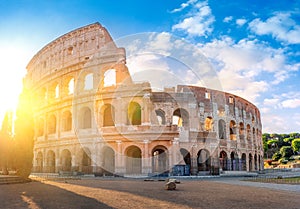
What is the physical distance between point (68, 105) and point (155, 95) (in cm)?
977

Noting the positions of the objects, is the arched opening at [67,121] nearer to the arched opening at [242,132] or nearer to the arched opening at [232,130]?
the arched opening at [232,130]

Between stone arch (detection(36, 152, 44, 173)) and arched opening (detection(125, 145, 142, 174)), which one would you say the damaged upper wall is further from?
stone arch (detection(36, 152, 44, 173))

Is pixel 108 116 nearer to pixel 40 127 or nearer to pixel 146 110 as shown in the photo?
pixel 146 110

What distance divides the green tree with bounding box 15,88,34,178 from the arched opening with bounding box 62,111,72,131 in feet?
33.6

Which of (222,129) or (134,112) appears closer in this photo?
(134,112)

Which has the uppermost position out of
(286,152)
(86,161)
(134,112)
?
(134,112)

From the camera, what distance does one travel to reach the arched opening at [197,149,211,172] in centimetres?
2997

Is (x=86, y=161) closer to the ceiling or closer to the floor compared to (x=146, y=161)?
closer to the floor

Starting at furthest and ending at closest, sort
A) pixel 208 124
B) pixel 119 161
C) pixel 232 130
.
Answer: pixel 232 130, pixel 208 124, pixel 119 161

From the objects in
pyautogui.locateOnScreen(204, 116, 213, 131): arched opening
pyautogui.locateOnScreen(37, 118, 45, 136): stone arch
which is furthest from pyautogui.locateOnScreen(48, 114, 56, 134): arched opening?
pyautogui.locateOnScreen(204, 116, 213, 131): arched opening

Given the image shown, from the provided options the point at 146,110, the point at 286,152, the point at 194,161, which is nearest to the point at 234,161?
the point at 194,161

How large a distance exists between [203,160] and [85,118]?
13646 millimetres

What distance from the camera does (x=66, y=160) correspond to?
31.6m

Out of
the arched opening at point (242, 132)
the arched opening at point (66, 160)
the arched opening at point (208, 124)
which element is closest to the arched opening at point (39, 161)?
the arched opening at point (66, 160)
